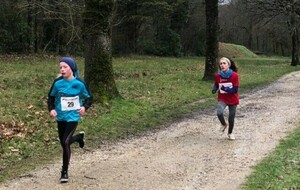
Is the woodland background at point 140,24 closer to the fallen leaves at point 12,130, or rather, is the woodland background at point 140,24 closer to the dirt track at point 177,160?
the fallen leaves at point 12,130

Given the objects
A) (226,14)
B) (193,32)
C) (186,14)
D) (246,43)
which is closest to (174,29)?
(186,14)

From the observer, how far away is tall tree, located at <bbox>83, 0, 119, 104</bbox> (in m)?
12.4

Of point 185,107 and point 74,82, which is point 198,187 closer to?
point 74,82

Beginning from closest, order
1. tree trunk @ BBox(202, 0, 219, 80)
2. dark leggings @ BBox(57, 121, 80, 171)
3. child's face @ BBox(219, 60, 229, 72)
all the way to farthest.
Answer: dark leggings @ BBox(57, 121, 80, 171) → child's face @ BBox(219, 60, 229, 72) → tree trunk @ BBox(202, 0, 219, 80)

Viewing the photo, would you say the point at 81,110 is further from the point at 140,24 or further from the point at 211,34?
the point at 140,24

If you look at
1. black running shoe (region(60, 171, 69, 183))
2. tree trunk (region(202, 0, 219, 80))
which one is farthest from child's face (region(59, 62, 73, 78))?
tree trunk (region(202, 0, 219, 80))

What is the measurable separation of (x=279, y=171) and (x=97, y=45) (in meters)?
7.02

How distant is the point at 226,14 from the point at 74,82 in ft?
207

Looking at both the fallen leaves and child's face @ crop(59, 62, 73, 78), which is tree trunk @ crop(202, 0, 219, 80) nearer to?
the fallen leaves

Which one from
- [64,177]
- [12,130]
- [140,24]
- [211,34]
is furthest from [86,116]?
[140,24]

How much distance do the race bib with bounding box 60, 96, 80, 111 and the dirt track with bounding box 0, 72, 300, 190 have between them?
1091mm

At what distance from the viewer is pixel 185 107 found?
14.2 metres

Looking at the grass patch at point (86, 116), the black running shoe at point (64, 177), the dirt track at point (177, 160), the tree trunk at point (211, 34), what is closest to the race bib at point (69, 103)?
the black running shoe at point (64, 177)

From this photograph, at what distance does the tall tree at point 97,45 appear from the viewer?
12430 millimetres
